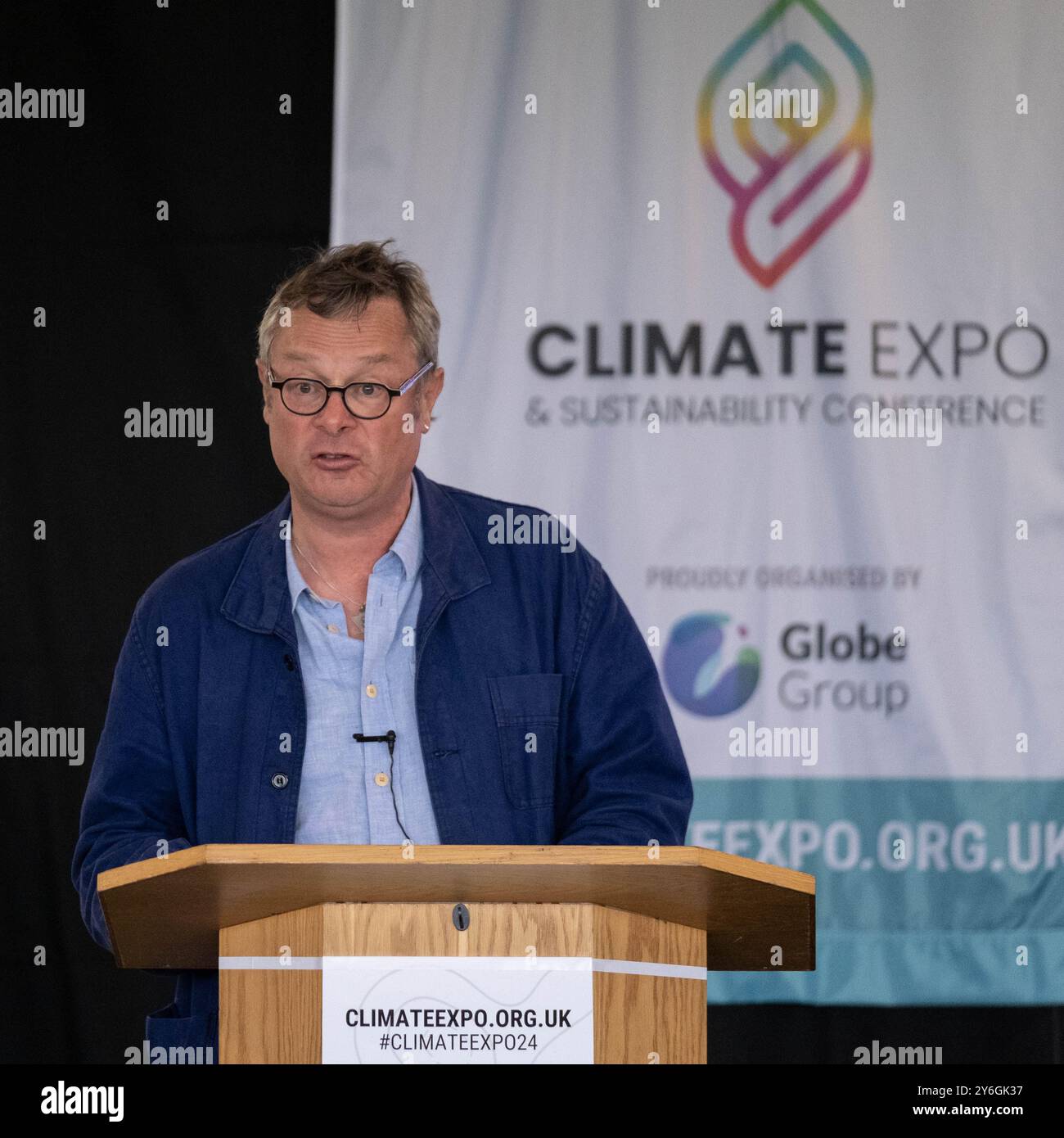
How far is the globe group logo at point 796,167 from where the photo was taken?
4.18 meters

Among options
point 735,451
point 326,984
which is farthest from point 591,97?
point 326,984

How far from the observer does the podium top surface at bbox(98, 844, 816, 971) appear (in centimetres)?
202

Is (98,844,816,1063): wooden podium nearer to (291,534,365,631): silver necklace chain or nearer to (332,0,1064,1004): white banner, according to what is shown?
(291,534,365,631): silver necklace chain

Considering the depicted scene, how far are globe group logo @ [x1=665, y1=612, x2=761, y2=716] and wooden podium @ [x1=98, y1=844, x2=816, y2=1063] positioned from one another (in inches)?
70.2

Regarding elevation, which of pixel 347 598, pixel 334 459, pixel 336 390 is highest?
pixel 336 390

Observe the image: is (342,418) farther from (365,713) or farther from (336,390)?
(365,713)

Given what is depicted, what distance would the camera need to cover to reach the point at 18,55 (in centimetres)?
430

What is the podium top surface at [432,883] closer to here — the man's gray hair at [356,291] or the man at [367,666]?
the man at [367,666]

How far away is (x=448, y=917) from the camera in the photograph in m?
2.12

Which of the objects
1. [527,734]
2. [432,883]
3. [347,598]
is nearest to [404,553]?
[347,598]

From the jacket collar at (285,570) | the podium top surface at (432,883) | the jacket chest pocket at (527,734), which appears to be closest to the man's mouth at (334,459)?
the jacket collar at (285,570)

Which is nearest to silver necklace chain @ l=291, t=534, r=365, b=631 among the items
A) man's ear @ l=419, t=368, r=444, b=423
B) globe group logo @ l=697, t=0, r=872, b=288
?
man's ear @ l=419, t=368, r=444, b=423

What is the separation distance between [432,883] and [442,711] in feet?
3.24

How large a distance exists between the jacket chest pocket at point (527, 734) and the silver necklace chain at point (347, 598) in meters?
0.26
